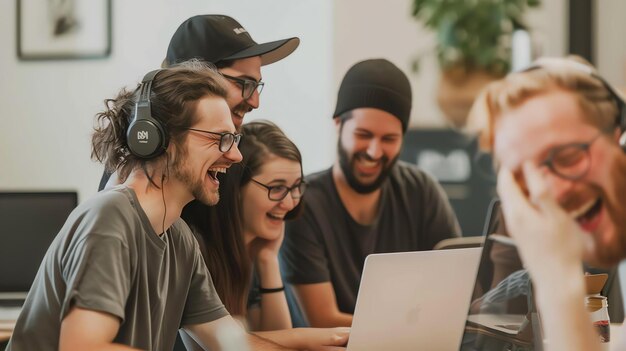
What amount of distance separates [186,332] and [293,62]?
6.92 ft

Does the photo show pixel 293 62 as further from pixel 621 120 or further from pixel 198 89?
pixel 621 120

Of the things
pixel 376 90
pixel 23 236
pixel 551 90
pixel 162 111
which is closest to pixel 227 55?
pixel 162 111

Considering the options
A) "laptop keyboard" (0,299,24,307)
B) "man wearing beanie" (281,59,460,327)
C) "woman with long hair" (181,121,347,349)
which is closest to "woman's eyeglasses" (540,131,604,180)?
"woman with long hair" (181,121,347,349)

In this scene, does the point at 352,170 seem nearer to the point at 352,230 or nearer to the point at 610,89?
the point at 352,230

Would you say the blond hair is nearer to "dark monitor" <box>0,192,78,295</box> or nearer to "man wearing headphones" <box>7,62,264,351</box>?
"man wearing headphones" <box>7,62,264,351</box>

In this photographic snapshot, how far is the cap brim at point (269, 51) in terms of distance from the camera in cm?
215

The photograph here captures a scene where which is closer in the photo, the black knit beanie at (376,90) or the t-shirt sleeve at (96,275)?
the t-shirt sleeve at (96,275)

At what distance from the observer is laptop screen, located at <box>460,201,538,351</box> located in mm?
1688

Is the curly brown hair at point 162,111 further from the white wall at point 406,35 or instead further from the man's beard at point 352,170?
the white wall at point 406,35

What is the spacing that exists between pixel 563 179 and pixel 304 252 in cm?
148

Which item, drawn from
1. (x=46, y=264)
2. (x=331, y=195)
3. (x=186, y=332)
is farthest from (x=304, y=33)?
(x=46, y=264)

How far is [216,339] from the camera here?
179 centimetres

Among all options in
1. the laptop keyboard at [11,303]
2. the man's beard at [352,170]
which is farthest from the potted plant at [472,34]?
the laptop keyboard at [11,303]

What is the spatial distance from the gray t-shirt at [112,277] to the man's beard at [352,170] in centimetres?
98
